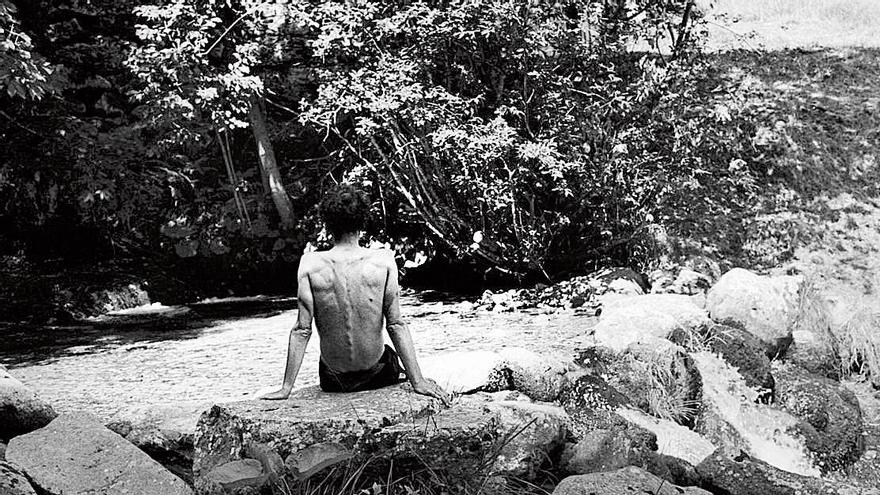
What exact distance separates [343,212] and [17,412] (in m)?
2.38

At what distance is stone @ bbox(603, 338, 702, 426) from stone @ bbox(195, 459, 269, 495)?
3.80 m

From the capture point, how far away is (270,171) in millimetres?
12430

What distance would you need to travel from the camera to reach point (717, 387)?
6918 millimetres

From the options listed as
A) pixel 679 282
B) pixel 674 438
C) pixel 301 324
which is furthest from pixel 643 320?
pixel 301 324

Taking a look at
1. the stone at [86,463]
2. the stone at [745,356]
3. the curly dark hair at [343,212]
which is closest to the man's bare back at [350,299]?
the curly dark hair at [343,212]

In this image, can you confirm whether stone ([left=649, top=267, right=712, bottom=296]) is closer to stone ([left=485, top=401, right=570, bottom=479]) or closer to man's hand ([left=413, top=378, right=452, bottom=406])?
stone ([left=485, top=401, right=570, bottom=479])

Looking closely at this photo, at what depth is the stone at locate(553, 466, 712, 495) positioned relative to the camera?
3.50 meters

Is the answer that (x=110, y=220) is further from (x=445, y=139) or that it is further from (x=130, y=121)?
(x=445, y=139)

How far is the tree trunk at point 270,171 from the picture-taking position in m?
12.3

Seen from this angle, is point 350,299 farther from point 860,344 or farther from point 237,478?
point 860,344

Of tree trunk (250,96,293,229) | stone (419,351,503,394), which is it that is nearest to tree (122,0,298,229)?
tree trunk (250,96,293,229)

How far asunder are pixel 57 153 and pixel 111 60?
199 centimetres

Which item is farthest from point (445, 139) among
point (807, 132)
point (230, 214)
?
point (807, 132)

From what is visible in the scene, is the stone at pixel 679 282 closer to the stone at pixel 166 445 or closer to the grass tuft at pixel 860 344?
the grass tuft at pixel 860 344
